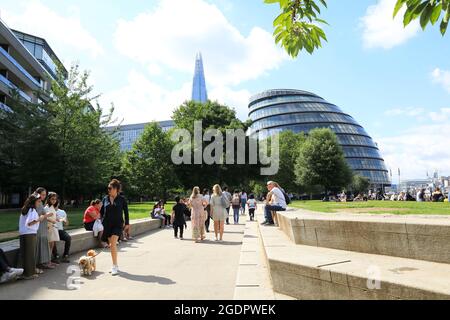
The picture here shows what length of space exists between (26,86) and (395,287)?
46.4 meters

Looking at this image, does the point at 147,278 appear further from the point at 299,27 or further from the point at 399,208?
the point at 399,208

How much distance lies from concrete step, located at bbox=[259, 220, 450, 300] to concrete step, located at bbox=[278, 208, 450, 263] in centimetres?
14

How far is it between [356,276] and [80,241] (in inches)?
324

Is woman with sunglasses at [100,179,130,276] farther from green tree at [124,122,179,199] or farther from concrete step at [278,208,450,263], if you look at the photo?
Answer: green tree at [124,122,179,199]

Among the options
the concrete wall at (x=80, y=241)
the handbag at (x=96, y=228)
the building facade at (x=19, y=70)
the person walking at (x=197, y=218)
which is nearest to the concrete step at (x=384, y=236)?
the person walking at (x=197, y=218)

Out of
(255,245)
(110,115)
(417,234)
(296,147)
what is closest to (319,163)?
(296,147)

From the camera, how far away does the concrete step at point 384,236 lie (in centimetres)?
430

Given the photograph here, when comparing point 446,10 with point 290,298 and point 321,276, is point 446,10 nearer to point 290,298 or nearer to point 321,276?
point 321,276

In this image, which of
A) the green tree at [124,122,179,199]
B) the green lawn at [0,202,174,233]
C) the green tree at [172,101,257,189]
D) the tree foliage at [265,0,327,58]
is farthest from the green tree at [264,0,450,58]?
the green tree at [124,122,179,199]

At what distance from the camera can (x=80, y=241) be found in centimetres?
963

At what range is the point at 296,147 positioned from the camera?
234 ft

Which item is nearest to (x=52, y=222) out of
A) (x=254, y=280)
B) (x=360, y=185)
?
(x=254, y=280)

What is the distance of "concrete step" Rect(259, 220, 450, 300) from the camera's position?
10.2 feet

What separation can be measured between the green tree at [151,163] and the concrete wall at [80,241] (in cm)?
2847
